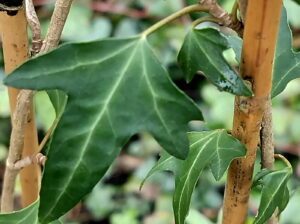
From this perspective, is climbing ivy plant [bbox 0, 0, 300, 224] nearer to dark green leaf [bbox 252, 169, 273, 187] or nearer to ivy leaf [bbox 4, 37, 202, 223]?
ivy leaf [bbox 4, 37, 202, 223]

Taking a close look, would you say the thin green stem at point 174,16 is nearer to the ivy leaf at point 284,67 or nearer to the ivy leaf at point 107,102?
the ivy leaf at point 107,102

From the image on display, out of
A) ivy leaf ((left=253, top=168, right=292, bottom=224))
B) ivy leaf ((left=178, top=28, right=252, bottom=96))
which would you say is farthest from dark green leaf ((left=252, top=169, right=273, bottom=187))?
ivy leaf ((left=178, top=28, right=252, bottom=96))

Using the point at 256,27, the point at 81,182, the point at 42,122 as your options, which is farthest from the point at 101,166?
the point at 42,122

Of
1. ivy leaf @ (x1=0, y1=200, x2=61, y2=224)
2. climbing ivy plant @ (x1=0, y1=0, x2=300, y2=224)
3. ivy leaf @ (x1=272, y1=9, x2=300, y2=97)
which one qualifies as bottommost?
ivy leaf @ (x1=0, y1=200, x2=61, y2=224)

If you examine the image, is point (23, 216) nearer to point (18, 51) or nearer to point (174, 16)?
point (18, 51)

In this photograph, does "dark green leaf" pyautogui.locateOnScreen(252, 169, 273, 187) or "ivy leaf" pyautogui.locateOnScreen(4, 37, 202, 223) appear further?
"dark green leaf" pyautogui.locateOnScreen(252, 169, 273, 187)

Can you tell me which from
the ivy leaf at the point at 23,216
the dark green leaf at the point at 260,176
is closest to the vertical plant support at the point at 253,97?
the dark green leaf at the point at 260,176
